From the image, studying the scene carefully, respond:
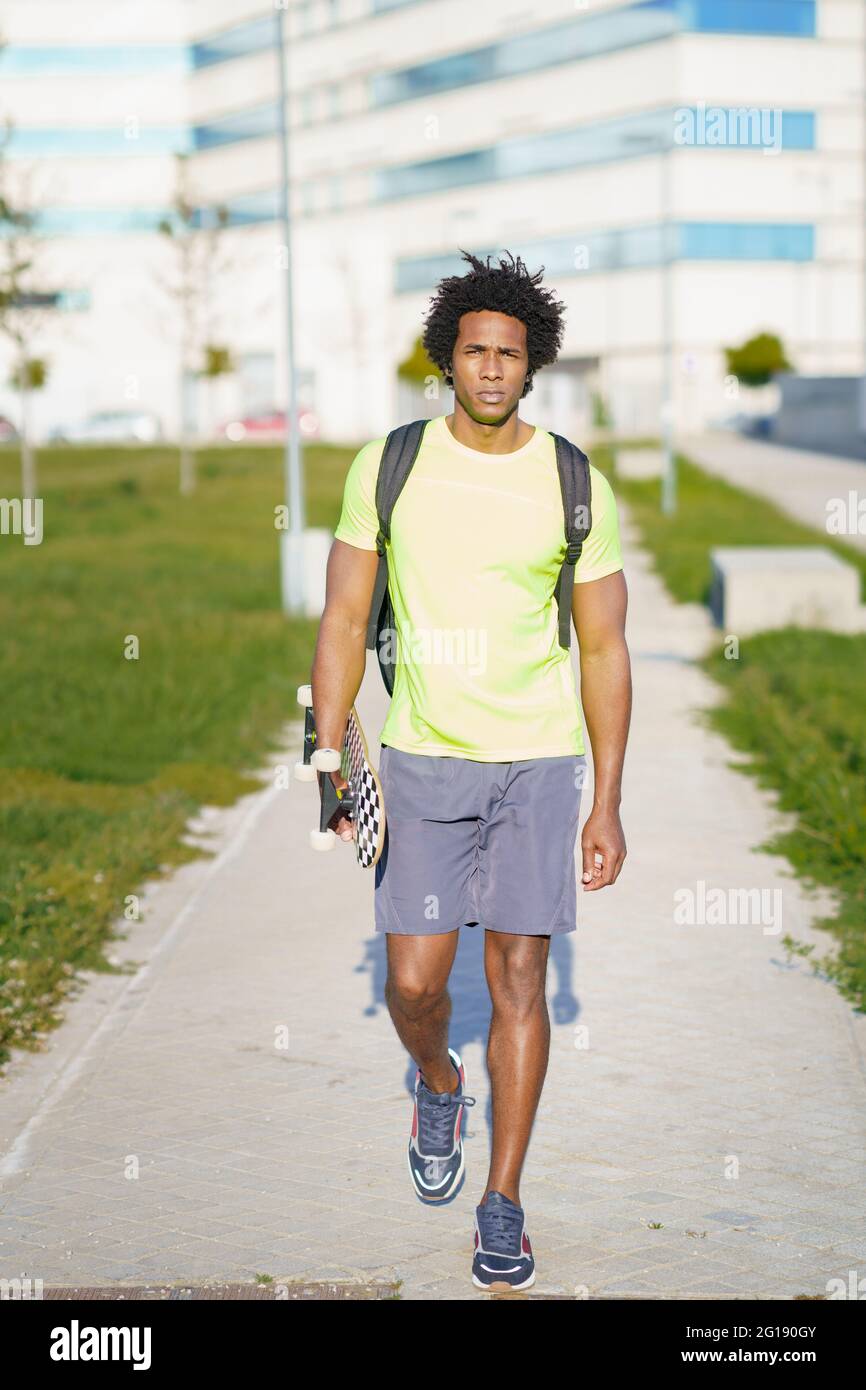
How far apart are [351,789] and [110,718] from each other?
25.1ft

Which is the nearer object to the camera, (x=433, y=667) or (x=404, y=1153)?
(x=433, y=667)

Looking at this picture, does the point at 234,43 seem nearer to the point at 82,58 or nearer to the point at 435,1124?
the point at 82,58

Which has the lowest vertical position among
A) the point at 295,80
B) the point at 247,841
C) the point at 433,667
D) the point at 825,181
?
the point at 247,841

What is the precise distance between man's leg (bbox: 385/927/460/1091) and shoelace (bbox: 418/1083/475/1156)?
0.03m

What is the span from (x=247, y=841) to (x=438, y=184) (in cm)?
7039

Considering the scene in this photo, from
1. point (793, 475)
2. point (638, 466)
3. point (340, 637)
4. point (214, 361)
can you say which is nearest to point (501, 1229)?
point (340, 637)

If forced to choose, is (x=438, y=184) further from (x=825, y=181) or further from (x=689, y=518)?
(x=689, y=518)

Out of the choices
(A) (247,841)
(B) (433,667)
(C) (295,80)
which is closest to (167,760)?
(A) (247,841)

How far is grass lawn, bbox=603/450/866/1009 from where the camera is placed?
7328 millimetres

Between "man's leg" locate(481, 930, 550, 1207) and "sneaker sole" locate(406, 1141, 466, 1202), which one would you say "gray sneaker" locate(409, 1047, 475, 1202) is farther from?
"man's leg" locate(481, 930, 550, 1207)

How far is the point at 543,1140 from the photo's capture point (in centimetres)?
511

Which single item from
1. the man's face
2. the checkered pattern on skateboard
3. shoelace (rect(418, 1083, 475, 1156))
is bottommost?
shoelace (rect(418, 1083, 475, 1156))

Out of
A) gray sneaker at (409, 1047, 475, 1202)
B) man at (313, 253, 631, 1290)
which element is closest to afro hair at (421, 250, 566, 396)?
man at (313, 253, 631, 1290)

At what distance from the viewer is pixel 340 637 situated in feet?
14.4
